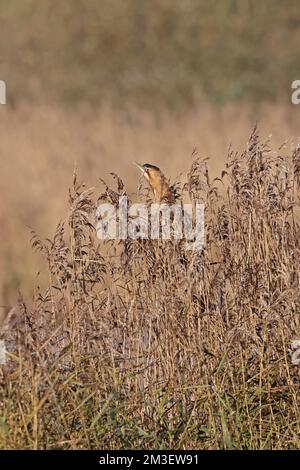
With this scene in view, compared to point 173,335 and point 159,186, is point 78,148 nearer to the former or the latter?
point 159,186

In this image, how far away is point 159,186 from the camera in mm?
7934

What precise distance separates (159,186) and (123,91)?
1392cm

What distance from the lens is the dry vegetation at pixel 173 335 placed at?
666 centimetres

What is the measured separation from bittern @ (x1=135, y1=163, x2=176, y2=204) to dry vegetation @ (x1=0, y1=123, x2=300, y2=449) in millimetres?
128

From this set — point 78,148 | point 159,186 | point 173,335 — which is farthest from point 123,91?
point 173,335

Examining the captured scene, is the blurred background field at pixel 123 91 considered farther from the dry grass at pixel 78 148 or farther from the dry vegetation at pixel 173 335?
the dry vegetation at pixel 173 335

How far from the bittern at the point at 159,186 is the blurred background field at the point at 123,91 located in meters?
1.92

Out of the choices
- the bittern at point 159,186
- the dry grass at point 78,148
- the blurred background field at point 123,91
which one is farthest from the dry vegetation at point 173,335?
the dry grass at point 78,148

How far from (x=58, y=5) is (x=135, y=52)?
204 cm

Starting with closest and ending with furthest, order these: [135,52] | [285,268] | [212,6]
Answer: [285,268], [135,52], [212,6]

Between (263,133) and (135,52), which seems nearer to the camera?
(263,133)

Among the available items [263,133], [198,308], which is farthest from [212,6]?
[198,308]

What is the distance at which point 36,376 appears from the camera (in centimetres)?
638
